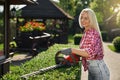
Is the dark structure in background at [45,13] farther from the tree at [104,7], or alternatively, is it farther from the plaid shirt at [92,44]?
the tree at [104,7]

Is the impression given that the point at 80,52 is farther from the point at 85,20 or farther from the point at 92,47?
the point at 85,20

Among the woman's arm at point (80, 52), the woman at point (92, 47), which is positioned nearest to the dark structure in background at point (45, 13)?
the woman at point (92, 47)

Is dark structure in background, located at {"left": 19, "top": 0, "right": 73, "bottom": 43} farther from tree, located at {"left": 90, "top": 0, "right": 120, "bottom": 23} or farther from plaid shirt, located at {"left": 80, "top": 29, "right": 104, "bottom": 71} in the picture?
tree, located at {"left": 90, "top": 0, "right": 120, "bottom": 23}

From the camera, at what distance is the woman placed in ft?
15.1

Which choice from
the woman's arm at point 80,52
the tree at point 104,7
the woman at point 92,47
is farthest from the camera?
the tree at point 104,7

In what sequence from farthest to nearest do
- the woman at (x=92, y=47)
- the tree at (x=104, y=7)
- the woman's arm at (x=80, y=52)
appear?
the tree at (x=104, y=7)
the woman at (x=92, y=47)
the woman's arm at (x=80, y=52)

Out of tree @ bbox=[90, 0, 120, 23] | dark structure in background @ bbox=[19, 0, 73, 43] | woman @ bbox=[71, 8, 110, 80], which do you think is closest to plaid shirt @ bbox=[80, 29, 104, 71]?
woman @ bbox=[71, 8, 110, 80]

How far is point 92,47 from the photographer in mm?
4594

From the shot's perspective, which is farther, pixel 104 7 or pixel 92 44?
pixel 104 7

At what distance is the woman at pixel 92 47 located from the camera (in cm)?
459

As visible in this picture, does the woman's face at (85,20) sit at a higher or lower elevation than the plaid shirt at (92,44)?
higher

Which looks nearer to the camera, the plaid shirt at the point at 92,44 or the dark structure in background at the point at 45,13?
the plaid shirt at the point at 92,44


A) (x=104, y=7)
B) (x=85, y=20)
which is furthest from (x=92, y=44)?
(x=104, y=7)

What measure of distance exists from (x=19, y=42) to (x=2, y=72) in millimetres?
9188
